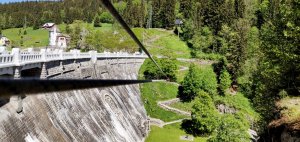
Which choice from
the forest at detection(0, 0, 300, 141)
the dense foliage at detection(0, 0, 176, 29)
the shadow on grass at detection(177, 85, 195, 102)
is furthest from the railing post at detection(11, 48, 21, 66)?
the dense foliage at detection(0, 0, 176, 29)

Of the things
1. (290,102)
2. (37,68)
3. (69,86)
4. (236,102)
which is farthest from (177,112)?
(69,86)

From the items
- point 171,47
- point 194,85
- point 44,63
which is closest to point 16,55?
point 44,63

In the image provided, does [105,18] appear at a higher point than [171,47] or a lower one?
higher

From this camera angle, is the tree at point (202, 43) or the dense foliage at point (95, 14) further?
the dense foliage at point (95, 14)

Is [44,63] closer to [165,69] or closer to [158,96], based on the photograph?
[158,96]

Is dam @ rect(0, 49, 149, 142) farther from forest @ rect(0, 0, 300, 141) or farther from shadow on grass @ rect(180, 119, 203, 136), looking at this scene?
forest @ rect(0, 0, 300, 141)

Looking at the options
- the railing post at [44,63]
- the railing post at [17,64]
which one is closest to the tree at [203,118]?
the railing post at [44,63]

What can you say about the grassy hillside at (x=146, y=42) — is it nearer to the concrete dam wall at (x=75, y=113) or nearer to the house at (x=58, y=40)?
the house at (x=58, y=40)
